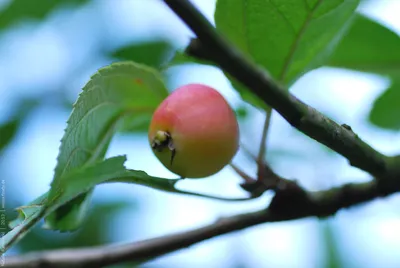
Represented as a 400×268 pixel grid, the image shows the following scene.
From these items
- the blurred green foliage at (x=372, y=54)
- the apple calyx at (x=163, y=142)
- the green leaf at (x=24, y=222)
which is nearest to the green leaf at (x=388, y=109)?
the blurred green foliage at (x=372, y=54)

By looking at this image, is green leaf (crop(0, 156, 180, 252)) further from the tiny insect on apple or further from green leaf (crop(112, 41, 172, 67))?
green leaf (crop(112, 41, 172, 67))

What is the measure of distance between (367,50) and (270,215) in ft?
1.73

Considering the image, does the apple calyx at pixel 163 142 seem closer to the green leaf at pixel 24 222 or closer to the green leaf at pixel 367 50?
the green leaf at pixel 24 222

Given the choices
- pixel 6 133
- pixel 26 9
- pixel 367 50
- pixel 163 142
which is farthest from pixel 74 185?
pixel 26 9

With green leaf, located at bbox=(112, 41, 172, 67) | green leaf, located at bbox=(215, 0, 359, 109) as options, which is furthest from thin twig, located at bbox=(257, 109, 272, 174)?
green leaf, located at bbox=(112, 41, 172, 67)

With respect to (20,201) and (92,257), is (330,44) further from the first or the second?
(20,201)

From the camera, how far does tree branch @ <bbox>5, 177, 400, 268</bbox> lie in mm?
846

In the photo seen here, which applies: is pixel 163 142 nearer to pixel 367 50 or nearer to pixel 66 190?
pixel 66 190

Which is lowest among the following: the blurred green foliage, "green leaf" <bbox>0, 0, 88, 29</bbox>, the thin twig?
the blurred green foliage

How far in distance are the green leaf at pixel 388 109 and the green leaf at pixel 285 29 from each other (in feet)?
1.22

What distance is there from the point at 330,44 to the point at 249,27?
0.41 ft

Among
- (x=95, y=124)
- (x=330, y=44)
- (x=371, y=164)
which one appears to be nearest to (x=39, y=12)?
(x=95, y=124)

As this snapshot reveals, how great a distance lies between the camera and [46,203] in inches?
30.3

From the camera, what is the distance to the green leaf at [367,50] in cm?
124
